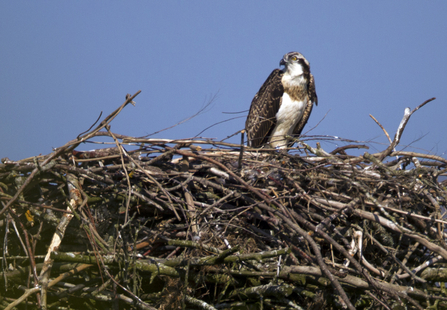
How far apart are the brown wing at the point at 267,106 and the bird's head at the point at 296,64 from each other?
181 mm

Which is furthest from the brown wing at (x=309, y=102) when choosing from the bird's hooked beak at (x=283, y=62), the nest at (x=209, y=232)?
the nest at (x=209, y=232)

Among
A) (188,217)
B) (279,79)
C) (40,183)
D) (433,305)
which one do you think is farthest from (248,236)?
(279,79)

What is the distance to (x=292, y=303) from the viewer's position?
3.35 metres

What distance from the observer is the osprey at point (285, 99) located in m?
6.32

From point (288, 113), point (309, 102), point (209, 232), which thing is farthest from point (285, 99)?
point (209, 232)

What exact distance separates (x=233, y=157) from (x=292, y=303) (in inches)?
58.7

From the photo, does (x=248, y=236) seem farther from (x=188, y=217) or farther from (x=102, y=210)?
(x=102, y=210)

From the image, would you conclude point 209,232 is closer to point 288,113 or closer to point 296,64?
point 288,113

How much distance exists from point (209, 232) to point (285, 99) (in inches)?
134

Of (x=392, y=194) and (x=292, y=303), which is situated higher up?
(x=392, y=194)

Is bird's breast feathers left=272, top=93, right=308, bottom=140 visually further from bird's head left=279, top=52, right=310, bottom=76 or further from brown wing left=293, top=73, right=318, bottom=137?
bird's head left=279, top=52, right=310, bottom=76

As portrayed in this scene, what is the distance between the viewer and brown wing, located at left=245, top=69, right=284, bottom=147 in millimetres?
6328

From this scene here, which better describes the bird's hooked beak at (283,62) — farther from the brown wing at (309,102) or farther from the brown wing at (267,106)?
the brown wing at (309,102)

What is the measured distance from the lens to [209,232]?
3.46m
